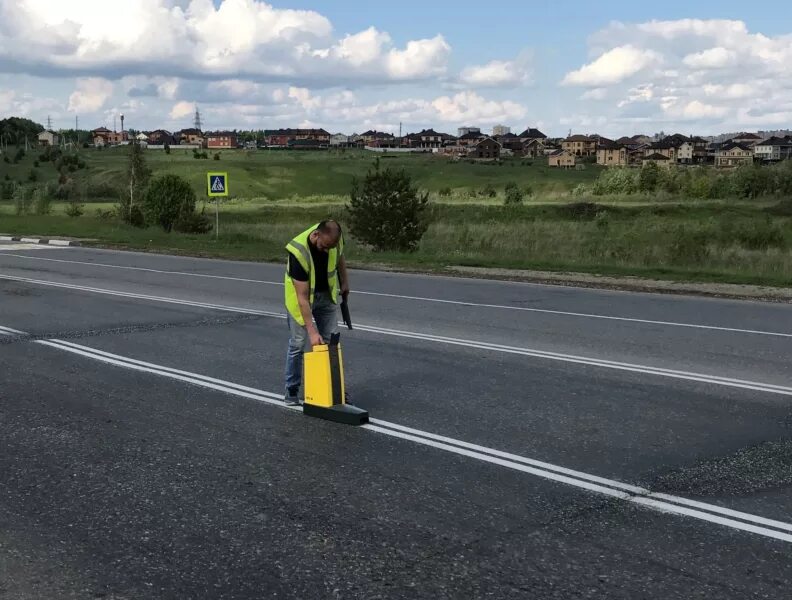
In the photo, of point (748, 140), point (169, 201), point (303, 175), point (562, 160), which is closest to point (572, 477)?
point (169, 201)

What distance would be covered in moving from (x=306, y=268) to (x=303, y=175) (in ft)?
380

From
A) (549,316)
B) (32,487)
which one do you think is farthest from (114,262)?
(32,487)

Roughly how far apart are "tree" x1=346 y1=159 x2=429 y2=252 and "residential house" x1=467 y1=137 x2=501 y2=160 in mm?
146708

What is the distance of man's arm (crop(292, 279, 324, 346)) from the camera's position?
7.07 metres

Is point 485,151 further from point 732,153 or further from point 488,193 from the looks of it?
point 488,193

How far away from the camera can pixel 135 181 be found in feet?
146

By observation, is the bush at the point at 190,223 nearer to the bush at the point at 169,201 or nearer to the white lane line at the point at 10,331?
the bush at the point at 169,201

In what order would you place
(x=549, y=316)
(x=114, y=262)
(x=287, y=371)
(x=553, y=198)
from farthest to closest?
(x=553, y=198)
(x=114, y=262)
(x=549, y=316)
(x=287, y=371)

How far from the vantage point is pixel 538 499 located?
5.18 m

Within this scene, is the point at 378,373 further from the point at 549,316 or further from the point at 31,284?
the point at 31,284

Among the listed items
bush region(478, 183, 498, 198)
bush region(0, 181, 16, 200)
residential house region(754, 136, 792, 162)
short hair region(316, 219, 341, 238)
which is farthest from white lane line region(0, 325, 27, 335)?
residential house region(754, 136, 792, 162)

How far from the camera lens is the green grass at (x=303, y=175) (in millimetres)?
102688

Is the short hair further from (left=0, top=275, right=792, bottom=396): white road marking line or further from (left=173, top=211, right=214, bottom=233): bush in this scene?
(left=173, top=211, right=214, bottom=233): bush

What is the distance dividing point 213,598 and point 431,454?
2394 mm
